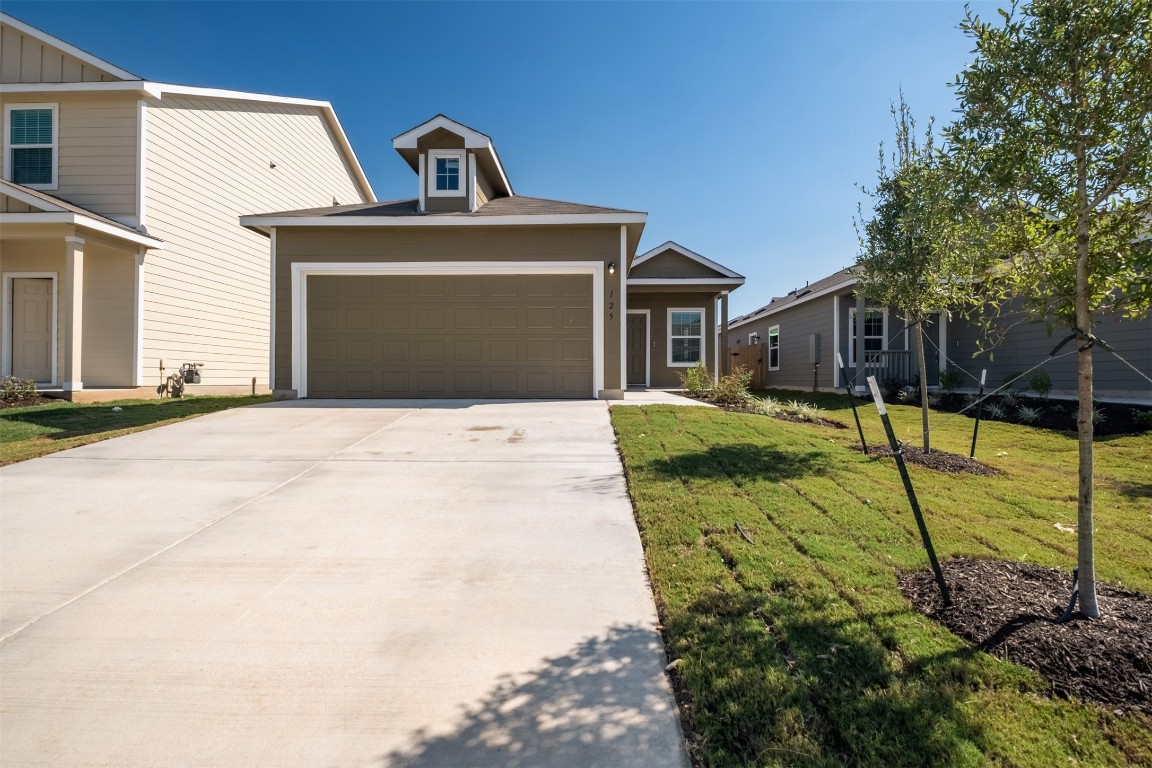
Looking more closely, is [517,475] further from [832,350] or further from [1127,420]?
[832,350]

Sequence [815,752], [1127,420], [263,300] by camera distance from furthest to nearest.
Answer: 1. [263,300]
2. [1127,420]
3. [815,752]

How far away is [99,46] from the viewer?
38.0ft

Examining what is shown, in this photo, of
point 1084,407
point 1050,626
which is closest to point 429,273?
point 1084,407

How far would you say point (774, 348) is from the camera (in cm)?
2098

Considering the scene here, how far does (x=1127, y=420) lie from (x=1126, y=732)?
33.7 feet

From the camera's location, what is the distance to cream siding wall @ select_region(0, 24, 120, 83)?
1151 centimetres

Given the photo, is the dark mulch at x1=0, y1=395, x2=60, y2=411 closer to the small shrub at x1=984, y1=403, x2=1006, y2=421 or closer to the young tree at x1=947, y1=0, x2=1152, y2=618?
the young tree at x1=947, y1=0, x2=1152, y2=618

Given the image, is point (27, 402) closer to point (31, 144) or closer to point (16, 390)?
point (16, 390)

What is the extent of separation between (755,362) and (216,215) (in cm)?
1817

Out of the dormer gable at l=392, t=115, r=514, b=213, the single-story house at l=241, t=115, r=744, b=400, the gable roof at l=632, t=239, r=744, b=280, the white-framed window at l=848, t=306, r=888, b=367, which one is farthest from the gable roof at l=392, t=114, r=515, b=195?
the white-framed window at l=848, t=306, r=888, b=367

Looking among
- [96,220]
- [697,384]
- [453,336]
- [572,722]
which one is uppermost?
[96,220]

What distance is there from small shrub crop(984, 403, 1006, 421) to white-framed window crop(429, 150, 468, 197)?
1182 centimetres

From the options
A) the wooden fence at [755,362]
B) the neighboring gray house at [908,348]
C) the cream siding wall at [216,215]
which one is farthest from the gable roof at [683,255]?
the cream siding wall at [216,215]

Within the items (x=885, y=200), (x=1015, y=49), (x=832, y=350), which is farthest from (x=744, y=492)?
(x=832, y=350)
